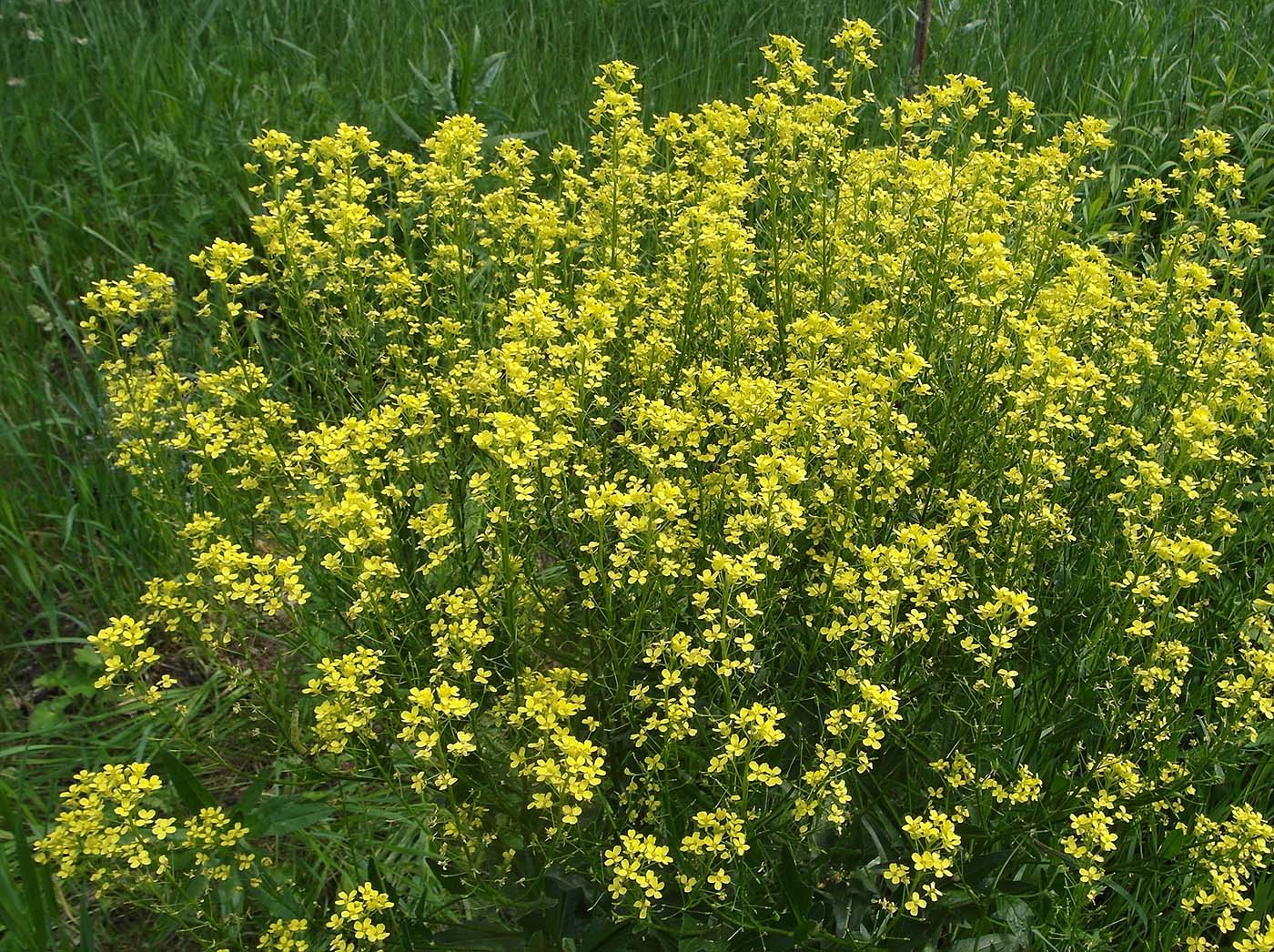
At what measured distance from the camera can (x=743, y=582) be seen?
6.80 ft

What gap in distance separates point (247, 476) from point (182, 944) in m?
1.10

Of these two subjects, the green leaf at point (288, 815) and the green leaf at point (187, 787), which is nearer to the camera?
the green leaf at point (187, 787)

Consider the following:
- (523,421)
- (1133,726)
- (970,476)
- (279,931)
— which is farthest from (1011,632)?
(279,931)

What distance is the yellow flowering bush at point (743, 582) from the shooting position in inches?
79.4

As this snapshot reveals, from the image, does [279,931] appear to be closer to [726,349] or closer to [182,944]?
[182,944]

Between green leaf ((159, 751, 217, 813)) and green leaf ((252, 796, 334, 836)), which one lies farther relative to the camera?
green leaf ((252, 796, 334, 836))

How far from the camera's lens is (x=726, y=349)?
2.91 metres

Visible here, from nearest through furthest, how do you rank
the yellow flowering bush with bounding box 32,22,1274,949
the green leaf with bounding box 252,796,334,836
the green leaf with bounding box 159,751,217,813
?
1. the yellow flowering bush with bounding box 32,22,1274,949
2. the green leaf with bounding box 159,751,217,813
3. the green leaf with bounding box 252,796,334,836

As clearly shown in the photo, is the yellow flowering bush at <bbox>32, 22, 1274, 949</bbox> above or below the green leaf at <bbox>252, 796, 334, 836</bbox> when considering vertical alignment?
above

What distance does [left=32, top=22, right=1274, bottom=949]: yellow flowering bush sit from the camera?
202 cm

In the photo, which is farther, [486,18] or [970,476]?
[486,18]

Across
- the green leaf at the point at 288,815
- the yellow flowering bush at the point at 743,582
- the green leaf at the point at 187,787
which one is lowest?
the green leaf at the point at 288,815

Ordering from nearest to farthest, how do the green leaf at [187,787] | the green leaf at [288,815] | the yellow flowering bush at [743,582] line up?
1. the yellow flowering bush at [743,582]
2. the green leaf at [187,787]
3. the green leaf at [288,815]

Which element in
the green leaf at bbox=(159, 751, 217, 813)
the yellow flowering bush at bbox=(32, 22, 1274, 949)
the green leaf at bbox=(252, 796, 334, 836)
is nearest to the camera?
the yellow flowering bush at bbox=(32, 22, 1274, 949)
